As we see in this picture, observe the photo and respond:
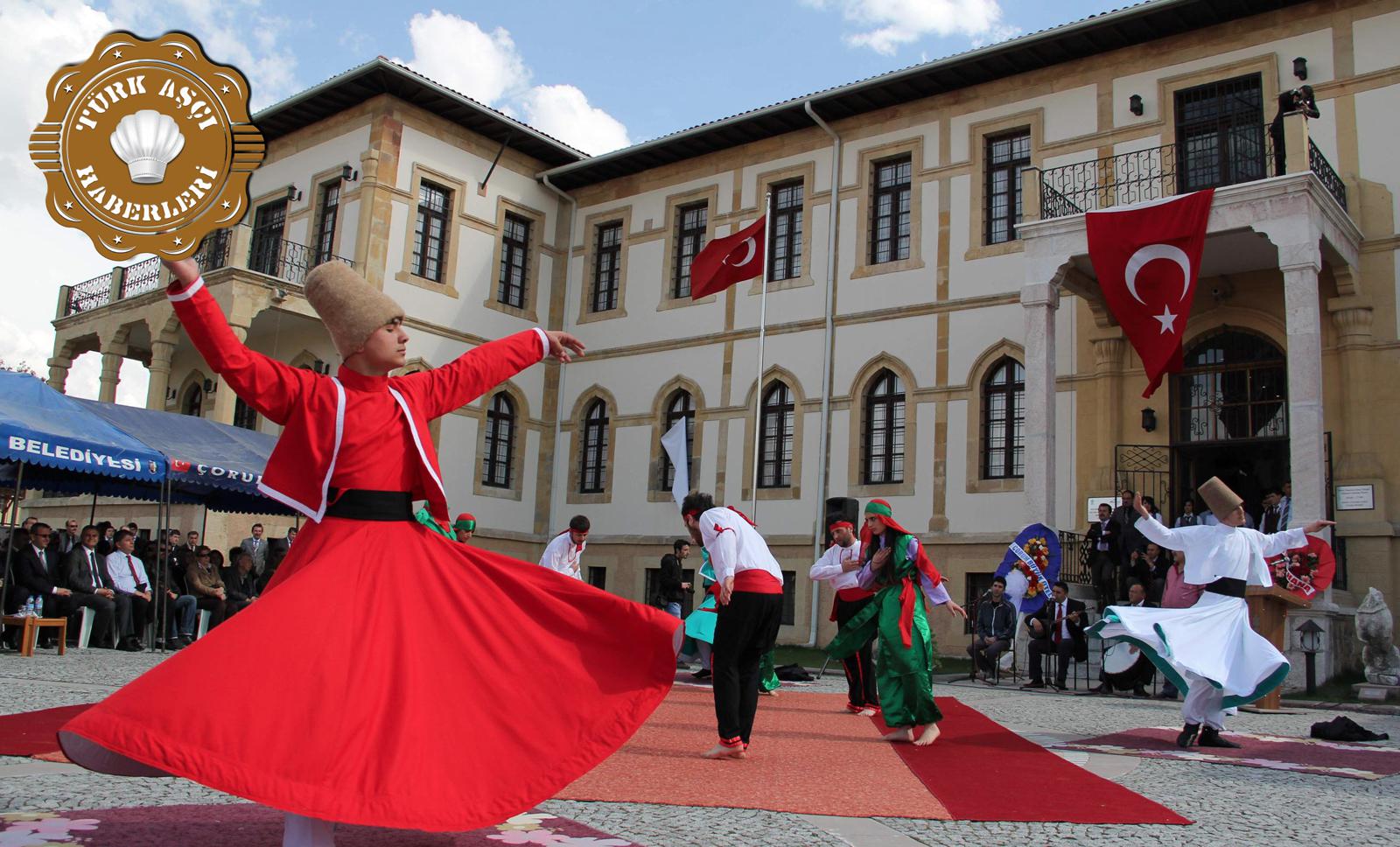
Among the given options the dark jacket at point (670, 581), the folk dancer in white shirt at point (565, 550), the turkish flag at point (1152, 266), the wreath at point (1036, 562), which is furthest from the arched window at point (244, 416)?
the turkish flag at point (1152, 266)

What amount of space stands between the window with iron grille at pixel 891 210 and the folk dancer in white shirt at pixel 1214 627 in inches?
523

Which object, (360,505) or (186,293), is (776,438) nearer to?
(360,505)

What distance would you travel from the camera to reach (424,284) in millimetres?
23531

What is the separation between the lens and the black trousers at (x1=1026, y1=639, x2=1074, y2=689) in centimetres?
1381

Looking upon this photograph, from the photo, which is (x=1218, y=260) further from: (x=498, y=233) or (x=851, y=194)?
(x=498, y=233)

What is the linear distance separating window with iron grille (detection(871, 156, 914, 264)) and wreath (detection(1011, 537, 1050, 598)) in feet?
24.0

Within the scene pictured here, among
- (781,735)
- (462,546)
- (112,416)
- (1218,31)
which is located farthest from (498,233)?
(462,546)

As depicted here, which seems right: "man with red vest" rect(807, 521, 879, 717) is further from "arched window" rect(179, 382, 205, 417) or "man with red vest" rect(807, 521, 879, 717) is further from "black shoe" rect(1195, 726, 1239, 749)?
"arched window" rect(179, 382, 205, 417)

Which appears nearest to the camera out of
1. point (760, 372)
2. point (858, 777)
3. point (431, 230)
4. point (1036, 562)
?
point (858, 777)

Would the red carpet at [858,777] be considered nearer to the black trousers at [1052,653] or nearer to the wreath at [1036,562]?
the black trousers at [1052,653]

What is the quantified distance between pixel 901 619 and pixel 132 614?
10.4 m

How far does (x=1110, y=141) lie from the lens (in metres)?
18.8

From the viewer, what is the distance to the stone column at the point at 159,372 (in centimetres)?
2331

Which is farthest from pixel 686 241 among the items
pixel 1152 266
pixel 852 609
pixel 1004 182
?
pixel 852 609
